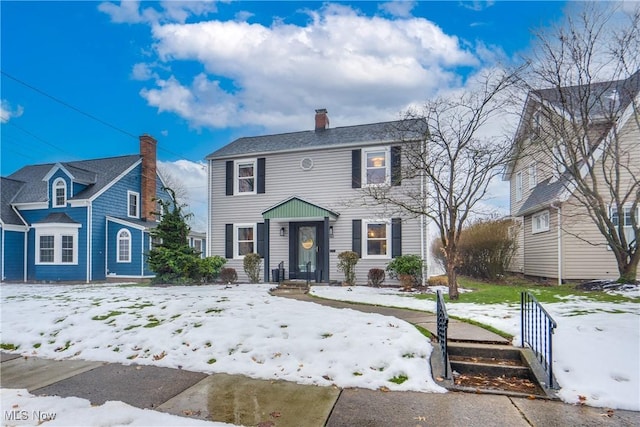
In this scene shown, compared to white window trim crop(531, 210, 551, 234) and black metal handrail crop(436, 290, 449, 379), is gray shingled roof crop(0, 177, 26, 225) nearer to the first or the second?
black metal handrail crop(436, 290, 449, 379)

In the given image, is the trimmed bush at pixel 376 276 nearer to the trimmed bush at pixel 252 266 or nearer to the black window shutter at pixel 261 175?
the trimmed bush at pixel 252 266

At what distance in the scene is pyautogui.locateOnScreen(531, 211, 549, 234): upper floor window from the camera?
1414 centimetres

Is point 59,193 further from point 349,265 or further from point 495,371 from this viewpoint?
point 495,371

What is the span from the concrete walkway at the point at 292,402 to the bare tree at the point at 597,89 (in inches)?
371

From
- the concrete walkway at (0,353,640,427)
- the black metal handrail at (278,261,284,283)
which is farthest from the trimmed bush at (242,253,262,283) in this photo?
the concrete walkway at (0,353,640,427)

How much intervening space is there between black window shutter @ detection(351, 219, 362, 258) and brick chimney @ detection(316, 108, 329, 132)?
4.97m

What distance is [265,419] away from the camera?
3.41 m

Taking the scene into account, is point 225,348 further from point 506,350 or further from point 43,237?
point 43,237

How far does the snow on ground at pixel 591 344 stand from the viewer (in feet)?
12.8

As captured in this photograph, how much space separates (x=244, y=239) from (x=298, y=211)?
3137 mm

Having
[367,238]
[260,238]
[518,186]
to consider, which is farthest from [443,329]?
[518,186]

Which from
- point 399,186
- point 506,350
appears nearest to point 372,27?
point 399,186
